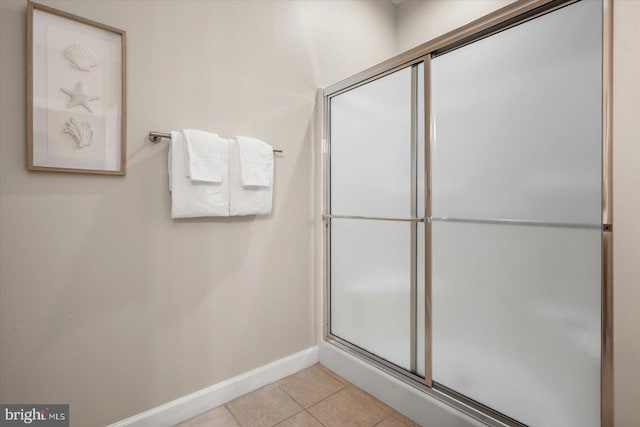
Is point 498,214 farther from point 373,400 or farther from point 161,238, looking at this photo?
point 161,238

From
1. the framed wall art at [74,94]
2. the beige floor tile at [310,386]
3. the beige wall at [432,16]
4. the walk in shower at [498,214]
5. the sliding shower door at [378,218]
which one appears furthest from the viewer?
the beige wall at [432,16]

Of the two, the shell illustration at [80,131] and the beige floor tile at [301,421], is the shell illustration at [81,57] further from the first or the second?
the beige floor tile at [301,421]

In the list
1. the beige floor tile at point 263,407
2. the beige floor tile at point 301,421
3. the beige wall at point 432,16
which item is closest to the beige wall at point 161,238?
the beige floor tile at point 263,407

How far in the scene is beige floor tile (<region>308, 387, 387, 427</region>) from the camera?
144 cm

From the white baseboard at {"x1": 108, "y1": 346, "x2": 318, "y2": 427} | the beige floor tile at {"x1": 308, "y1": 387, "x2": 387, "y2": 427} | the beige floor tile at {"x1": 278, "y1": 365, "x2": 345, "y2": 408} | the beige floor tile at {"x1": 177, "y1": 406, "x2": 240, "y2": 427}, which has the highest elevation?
the white baseboard at {"x1": 108, "y1": 346, "x2": 318, "y2": 427}

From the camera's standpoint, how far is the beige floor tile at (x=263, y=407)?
4.76 ft

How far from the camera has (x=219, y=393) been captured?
61.1 inches

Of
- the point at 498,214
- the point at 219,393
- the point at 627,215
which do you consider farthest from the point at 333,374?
the point at 627,215

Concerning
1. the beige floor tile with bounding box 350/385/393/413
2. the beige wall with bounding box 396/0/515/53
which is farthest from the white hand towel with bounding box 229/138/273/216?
the beige wall with bounding box 396/0/515/53

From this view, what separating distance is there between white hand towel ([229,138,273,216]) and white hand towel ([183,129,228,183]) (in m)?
0.06

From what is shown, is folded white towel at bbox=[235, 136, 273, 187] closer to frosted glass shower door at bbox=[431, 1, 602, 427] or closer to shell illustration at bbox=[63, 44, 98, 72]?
shell illustration at bbox=[63, 44, 98, 72]

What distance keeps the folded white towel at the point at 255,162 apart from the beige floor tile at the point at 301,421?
1116 millimetres

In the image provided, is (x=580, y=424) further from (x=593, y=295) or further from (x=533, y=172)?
(x=533, y=172)

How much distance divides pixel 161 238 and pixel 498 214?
1.41 m
